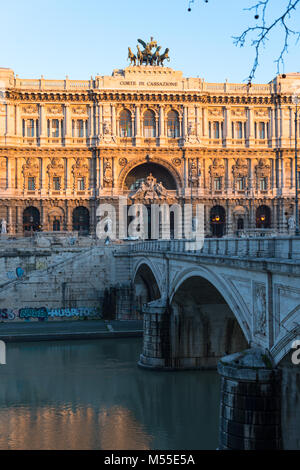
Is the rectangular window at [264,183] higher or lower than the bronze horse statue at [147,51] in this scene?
lower

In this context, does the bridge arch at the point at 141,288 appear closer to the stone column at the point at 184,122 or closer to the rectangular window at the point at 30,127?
the stone column at the point at 184,122

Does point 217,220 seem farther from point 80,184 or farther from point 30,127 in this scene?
point 30,127

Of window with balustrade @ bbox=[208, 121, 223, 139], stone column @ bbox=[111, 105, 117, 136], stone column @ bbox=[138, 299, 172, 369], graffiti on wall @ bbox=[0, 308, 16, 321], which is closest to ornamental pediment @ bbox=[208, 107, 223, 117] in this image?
window with balustrade @ bbox=[208, 121, 223, 139]


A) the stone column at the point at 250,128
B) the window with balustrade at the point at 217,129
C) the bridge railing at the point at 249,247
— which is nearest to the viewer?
the bridge railing at the point at 249,247

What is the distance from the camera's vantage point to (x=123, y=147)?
85.6m

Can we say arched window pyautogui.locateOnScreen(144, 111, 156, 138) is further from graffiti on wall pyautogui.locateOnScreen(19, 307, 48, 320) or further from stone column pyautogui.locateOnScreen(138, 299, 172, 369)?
stone column pyautogui.locateOnScreen(138, 299, 172, 369)

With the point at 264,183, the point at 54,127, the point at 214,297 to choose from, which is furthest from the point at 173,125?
the point at 214,297

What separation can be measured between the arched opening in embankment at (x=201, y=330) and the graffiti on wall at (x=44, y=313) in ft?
80.5

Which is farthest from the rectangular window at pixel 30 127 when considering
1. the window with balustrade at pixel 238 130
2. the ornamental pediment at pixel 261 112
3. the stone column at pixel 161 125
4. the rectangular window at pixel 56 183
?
the ornamental pediment at pixel 261 112

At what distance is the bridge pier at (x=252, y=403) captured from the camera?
2169cm

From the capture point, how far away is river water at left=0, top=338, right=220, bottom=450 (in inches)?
1137

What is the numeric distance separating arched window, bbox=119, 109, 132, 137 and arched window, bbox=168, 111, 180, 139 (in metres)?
5.78

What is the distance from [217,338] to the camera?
134 ft

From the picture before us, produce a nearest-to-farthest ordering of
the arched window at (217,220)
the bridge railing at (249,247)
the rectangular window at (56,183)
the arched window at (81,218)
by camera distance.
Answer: the bridge railing at (249,247)
the rectangular window at (56,183)
the arched window at (81,218)
the arched window at (217,220)
